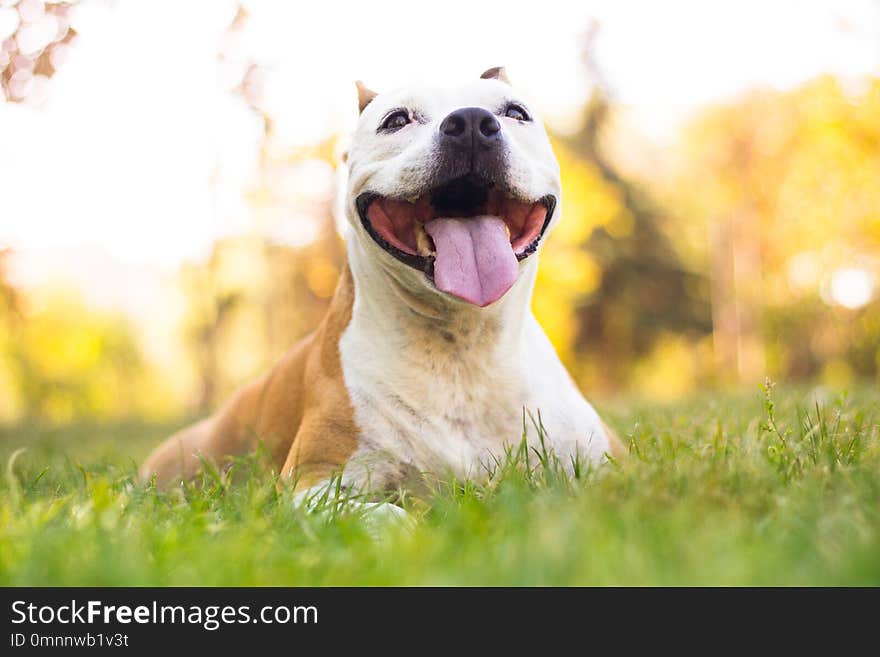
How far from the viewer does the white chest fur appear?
2799 mm

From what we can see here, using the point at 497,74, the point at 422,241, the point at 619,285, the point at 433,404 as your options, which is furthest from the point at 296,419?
the point at 619,285

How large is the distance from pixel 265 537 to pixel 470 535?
487 mm

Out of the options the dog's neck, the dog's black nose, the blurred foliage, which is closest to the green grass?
the dog's neck

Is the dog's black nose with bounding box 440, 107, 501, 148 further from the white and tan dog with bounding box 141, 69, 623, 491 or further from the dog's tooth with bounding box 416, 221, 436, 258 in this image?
the dog's tooth with bounding box 416, 221, 436, 258

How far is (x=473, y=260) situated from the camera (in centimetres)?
267

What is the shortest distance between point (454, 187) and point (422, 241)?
215 mm

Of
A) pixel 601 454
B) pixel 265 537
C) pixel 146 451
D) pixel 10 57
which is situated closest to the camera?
pixel 265 537

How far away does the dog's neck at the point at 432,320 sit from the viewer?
286 cm

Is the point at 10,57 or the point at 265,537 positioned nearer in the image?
the point at 265,537

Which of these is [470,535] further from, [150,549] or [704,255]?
[704,255]

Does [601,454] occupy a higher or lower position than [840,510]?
lower

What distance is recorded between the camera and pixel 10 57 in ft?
29.7

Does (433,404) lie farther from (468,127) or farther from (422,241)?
(468,127)
